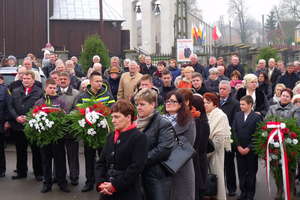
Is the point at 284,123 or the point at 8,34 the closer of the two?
the point at 284,123

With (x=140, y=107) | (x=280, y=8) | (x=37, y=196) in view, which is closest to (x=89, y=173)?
(x=37, y=196)

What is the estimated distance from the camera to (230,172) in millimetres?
8875

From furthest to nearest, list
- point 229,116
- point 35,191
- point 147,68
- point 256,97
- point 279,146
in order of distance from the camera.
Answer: point 147,68 < point 256,97 < point 229,116 < point 35,191 < point 279,146

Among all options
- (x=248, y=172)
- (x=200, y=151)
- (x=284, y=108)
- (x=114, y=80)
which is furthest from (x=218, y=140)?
(x=114, y=80)

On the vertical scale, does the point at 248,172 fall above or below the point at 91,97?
below

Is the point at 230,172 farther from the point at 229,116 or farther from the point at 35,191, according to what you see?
the point at 35,191

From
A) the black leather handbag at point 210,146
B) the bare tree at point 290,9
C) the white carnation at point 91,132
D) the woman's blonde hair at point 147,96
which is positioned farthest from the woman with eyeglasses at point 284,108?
the bare tree at point 290,9

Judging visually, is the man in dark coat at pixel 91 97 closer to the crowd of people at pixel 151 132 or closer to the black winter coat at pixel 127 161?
the crowd of people at pixel 151 132

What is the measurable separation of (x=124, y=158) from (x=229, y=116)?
176 inches

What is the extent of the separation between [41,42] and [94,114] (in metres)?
30.8

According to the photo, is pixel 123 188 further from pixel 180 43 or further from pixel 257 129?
pixel 180 43

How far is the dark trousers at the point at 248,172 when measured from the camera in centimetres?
830

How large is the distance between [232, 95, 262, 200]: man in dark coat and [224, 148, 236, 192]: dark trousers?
314 mm

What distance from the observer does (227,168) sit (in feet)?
29.3
